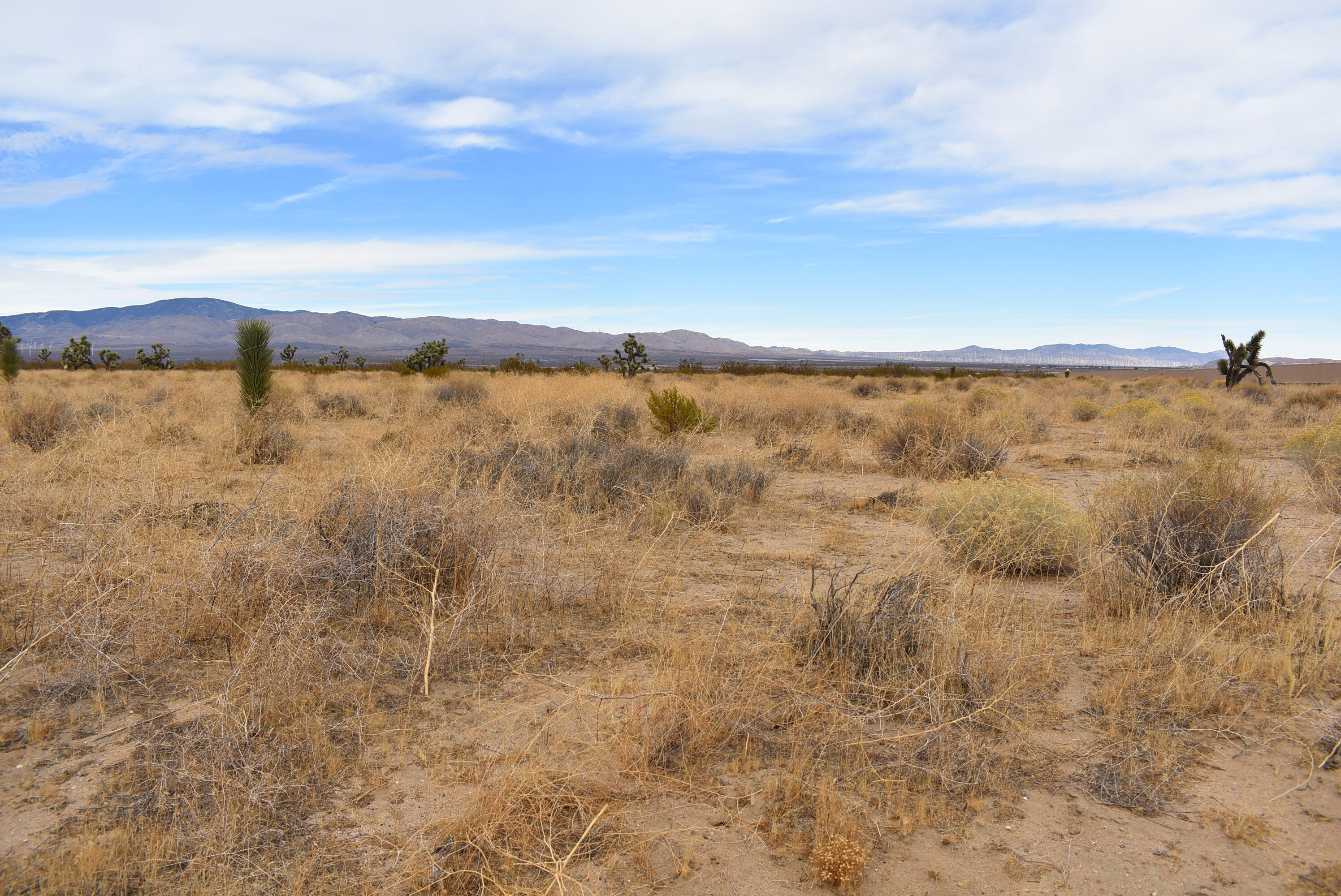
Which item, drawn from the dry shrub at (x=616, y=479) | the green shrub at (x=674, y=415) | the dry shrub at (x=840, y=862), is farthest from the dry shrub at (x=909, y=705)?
the green shrub at (x=674, y=415)

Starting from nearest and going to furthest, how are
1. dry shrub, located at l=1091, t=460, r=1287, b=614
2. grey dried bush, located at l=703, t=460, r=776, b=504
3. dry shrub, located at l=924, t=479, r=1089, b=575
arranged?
dry shrub, located at l=1091, t=460, r=1287, b=614 → dry shrub, located at l=924, t=479, r=1089, b=575 → grey dried bush, located at l=703, t=460, r=776, b=504

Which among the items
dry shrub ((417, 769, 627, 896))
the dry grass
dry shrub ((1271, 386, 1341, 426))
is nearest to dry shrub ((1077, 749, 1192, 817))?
the dry grass

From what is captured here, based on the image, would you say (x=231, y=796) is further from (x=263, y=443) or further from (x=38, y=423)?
(x=38, y=423)

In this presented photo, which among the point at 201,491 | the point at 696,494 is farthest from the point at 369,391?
the point at 696,494

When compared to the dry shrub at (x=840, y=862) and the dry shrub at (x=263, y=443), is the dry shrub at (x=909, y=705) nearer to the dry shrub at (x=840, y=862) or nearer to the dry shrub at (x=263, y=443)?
the dry shrub at (x=840, y=862)

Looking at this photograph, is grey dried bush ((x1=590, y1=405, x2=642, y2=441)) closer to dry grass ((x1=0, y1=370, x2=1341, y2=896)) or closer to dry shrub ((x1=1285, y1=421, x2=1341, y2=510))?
dry grass ((x1=0, y1=370, x2=1341, y2=896))

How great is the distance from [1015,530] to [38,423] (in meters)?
12.9

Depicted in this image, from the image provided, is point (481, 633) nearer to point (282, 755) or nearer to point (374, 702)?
point (374, 702)

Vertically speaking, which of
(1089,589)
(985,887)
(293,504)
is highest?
(293,504)

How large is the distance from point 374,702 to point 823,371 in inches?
1684

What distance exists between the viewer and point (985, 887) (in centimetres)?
247

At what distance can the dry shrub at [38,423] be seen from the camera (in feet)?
32.8

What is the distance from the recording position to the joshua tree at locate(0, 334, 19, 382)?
64.6 feet

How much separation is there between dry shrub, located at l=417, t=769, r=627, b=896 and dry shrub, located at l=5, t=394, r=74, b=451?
33.1ft
